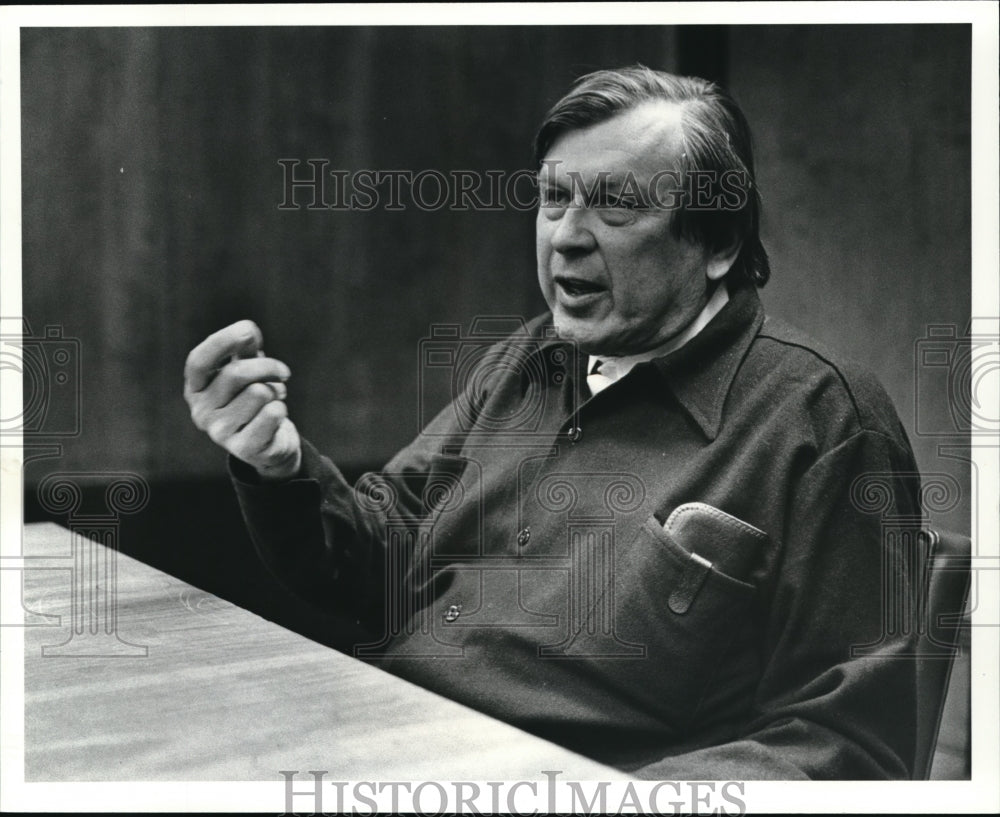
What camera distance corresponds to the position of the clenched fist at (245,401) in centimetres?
234

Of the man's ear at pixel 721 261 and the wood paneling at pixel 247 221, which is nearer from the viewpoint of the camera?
the man's ear at pixel 721 261

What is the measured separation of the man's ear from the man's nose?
9.0 inches

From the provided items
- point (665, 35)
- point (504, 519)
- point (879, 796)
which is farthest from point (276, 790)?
point (665, 35)

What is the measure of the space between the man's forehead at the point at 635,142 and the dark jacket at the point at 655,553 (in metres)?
0.32

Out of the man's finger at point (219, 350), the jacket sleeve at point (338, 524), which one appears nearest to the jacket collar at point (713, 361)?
the jacket sleeve at point (338, 524)

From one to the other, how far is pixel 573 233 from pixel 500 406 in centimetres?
39

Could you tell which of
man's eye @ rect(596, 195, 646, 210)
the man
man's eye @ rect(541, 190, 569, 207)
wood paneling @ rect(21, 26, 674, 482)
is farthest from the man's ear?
wood paneling @ rect(21, 26, 674, 482)

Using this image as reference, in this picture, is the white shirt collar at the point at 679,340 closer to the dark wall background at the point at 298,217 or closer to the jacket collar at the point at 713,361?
the jacket collar at the point at 713,361

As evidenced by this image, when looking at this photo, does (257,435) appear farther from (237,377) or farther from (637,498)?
(637,498)

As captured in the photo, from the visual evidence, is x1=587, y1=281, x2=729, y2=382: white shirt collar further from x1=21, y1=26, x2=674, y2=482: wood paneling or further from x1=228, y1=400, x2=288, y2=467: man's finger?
x1=228, y1=400, x2=288, y2=467: man's finger

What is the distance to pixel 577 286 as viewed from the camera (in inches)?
89.2

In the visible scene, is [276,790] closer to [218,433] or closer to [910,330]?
[218,433]

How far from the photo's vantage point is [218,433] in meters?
2.35

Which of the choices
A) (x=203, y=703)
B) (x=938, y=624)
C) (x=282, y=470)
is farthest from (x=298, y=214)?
(x=938, y=624)
